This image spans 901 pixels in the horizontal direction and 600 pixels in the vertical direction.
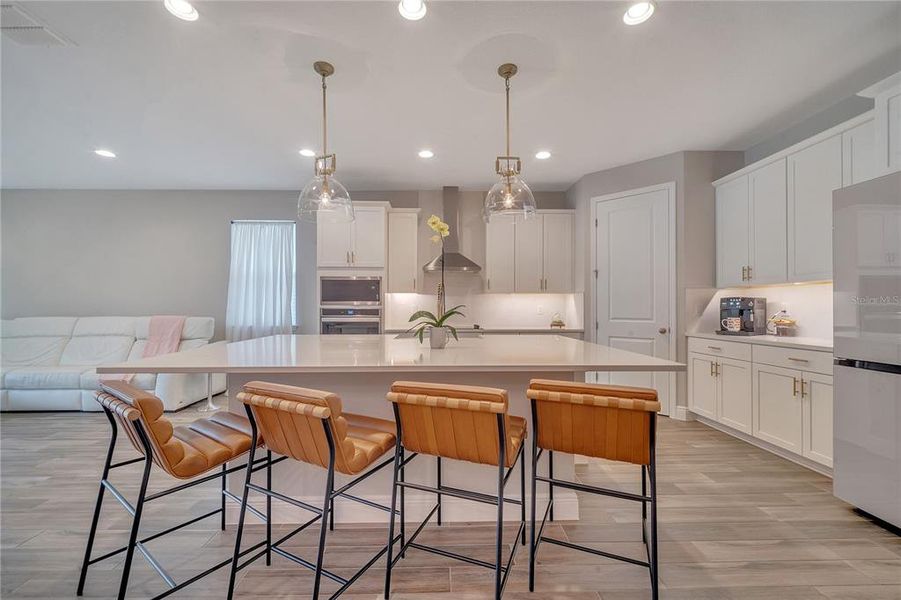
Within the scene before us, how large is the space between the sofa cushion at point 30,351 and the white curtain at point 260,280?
70.0 inches

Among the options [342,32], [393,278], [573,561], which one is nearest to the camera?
[573,561]

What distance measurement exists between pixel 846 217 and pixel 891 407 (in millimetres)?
1005

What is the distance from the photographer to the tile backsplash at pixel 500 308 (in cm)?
514

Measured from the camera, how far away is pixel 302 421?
1362 mm

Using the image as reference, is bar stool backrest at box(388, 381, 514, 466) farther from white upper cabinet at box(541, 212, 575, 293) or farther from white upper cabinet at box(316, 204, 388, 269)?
white upper cabinet at box(541, 212, 575, 293)

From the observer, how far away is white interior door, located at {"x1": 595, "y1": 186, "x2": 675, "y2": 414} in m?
3.89

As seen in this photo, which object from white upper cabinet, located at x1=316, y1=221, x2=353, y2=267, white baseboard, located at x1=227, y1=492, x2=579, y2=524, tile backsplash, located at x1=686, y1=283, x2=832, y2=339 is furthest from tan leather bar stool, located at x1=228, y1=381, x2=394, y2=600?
tile backsplash, located at x1=686, y1=283, x2=832, y2=339

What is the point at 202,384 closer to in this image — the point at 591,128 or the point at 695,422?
the point at 591,128

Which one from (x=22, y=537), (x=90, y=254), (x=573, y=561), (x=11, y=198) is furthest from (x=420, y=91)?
(x=11, y=198)

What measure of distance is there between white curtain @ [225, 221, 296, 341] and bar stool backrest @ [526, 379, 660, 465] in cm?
445

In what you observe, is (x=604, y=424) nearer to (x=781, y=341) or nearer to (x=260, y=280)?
(x=781, y=341)

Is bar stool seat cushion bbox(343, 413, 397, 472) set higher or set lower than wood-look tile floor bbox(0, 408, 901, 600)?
higher

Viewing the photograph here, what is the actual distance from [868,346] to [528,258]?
10.8ft

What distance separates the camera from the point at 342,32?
6.89 ft
